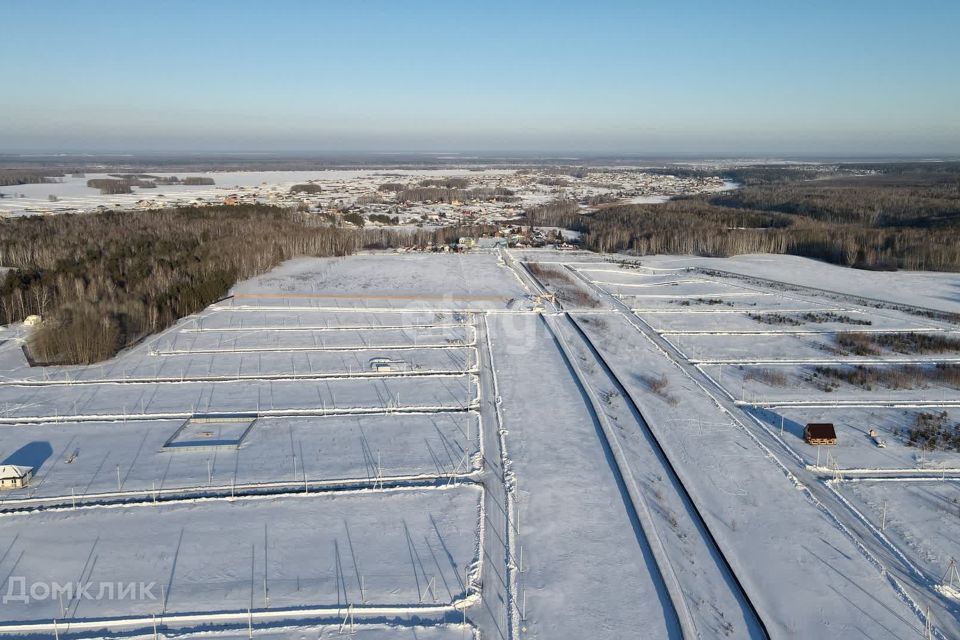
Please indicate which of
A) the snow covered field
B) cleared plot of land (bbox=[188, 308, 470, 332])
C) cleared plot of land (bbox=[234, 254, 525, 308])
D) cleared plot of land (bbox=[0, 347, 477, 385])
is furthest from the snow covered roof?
cleared plot of land (bbox=[234, 254, 525, 308])


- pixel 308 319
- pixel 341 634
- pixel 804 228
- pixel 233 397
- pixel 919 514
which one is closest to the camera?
pixel 341 634

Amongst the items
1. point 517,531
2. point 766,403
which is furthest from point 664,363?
point 517,531

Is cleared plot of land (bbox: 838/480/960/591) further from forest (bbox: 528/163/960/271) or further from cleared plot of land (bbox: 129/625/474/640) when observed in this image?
forest (bbox: 528/163/960/271)

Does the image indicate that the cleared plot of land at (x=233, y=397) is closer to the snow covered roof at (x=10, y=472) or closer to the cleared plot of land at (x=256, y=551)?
the snow covered roof at (x=10, y=472)

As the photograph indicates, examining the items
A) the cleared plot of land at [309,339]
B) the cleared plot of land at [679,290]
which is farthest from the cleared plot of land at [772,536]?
the cleared plot of land at [679,290]

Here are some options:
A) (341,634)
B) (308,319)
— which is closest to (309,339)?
(308,319)

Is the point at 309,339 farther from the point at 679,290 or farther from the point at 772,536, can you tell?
the point at 679,290
